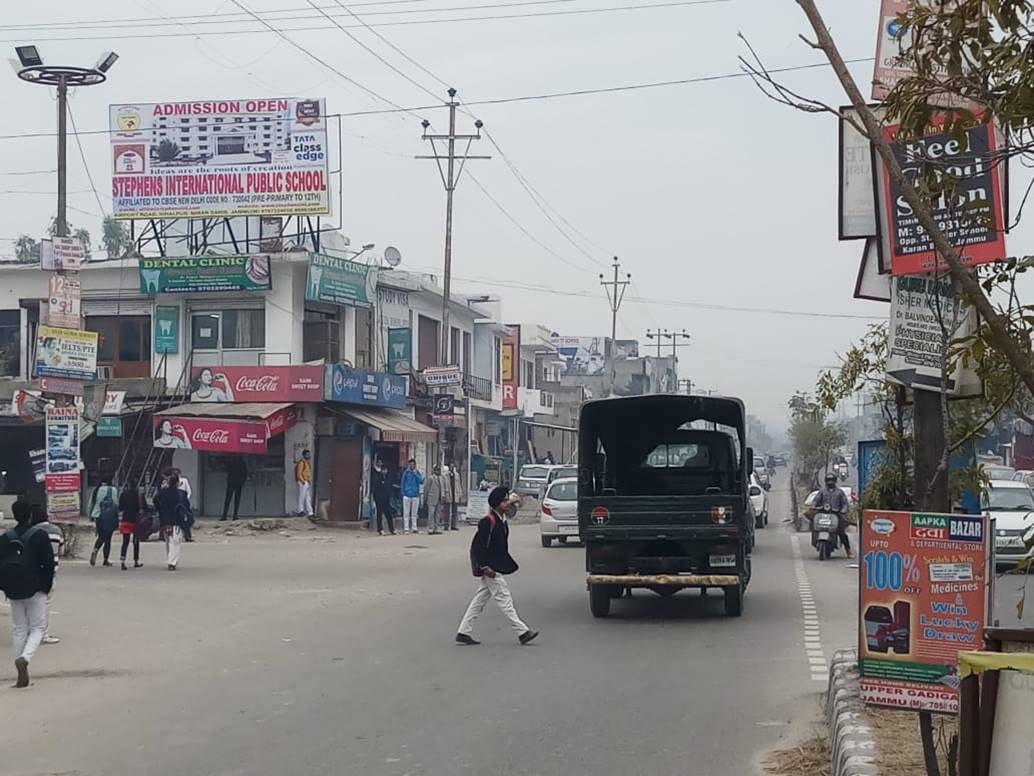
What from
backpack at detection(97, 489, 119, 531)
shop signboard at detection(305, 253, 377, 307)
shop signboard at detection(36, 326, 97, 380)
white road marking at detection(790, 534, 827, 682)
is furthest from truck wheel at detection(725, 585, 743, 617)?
shop signboard at detection(305, 253, 377, 307)

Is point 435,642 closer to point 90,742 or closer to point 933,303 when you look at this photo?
point 90,742

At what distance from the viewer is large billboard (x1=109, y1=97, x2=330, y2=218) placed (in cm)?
3994

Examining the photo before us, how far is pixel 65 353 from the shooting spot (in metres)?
24.7

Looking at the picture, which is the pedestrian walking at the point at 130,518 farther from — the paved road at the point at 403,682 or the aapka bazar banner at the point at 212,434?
the aapka bazar banner at the point at 212,434

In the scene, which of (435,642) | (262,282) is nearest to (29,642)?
(435,642)

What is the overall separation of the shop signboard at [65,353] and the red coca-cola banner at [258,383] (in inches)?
488

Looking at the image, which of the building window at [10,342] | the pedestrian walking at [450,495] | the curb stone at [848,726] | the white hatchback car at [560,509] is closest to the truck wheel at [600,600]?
the curb stone at [848,726]

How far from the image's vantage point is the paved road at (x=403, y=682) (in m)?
9.31

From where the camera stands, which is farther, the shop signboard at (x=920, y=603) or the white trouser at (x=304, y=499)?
the white trouser at (x=304, y=499)

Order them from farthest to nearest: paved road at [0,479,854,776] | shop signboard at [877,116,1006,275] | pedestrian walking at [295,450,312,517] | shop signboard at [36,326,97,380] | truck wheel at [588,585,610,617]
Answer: pedestrian walking at [295,450,312,517] → shop signboard at [36,326,97,380] → truck wheel at [588,585,610,617] → paved road at [0,479,854,776] → shop signboard at [877,116,1006,275]

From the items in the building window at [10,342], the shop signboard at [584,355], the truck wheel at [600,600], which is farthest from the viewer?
the shop signboard at [584,355]

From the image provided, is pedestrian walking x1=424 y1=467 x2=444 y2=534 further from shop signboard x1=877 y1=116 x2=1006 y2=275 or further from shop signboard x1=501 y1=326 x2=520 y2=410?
shop signboard x1=877 y1=116 x2=1006 y2=275

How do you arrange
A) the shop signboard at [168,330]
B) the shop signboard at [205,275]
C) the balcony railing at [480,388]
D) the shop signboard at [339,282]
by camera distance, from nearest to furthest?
the shop signboard at [205,275], the shop signboard at [339,282], the shop signboard at [168,330], the balcony railing at [480,388]

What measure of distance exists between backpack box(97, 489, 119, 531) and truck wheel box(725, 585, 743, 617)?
12.4 meters
